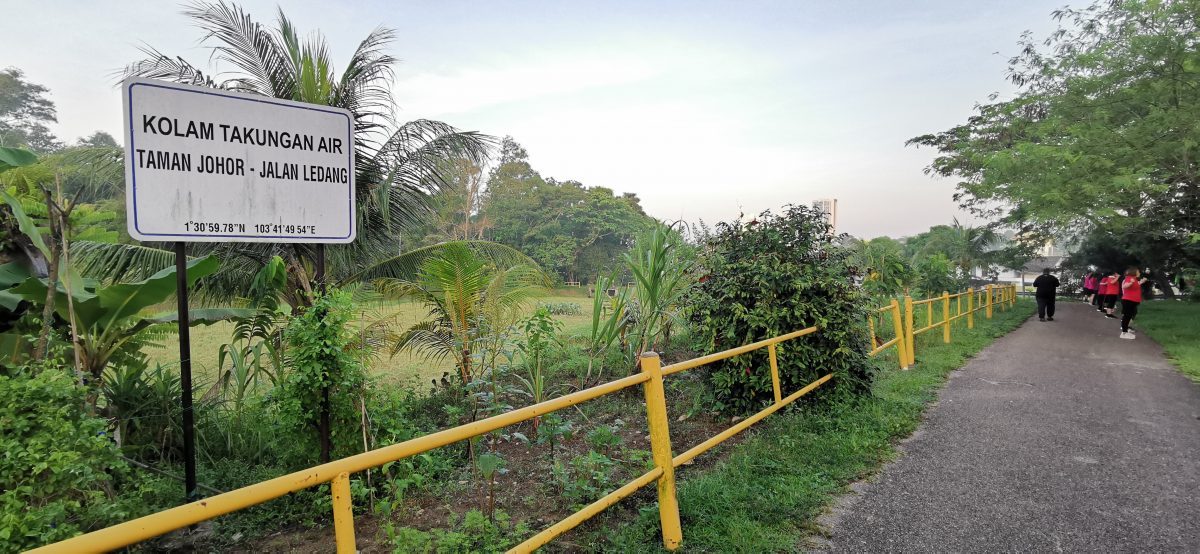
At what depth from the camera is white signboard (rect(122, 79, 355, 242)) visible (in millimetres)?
3215

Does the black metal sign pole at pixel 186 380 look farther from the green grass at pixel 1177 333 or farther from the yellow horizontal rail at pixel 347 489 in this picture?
the green grass at pixel 1177 333

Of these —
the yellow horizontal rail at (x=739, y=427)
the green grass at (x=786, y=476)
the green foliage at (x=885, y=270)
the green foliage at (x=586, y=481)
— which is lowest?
the green grass at (x=786, y=476)

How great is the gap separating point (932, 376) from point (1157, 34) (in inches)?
379

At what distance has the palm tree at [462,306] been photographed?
5.84 meters

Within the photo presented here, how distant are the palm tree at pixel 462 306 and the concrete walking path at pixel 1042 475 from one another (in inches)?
139

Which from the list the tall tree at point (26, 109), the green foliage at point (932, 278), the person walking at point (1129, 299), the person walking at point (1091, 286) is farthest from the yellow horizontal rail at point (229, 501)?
the tall tree at point (26, 109)

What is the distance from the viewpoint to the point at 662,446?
295cm

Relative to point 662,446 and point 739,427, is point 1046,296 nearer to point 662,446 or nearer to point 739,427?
point 739,427

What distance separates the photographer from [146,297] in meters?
4.05

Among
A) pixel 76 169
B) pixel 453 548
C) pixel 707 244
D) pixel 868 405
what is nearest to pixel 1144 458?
pixel 868 405

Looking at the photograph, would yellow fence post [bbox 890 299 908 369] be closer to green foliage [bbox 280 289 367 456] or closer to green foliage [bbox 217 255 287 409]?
green foliage [bbox 280 289 367 456]

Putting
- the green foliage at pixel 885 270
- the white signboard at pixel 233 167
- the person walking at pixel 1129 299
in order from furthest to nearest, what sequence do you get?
the green foliage at pixel 885 270
the person walking at pixel 1129 299
the white signboard at pixel 233 167

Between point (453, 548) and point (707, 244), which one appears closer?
point (453, 548)

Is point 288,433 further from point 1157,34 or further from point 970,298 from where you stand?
point 1157,34
